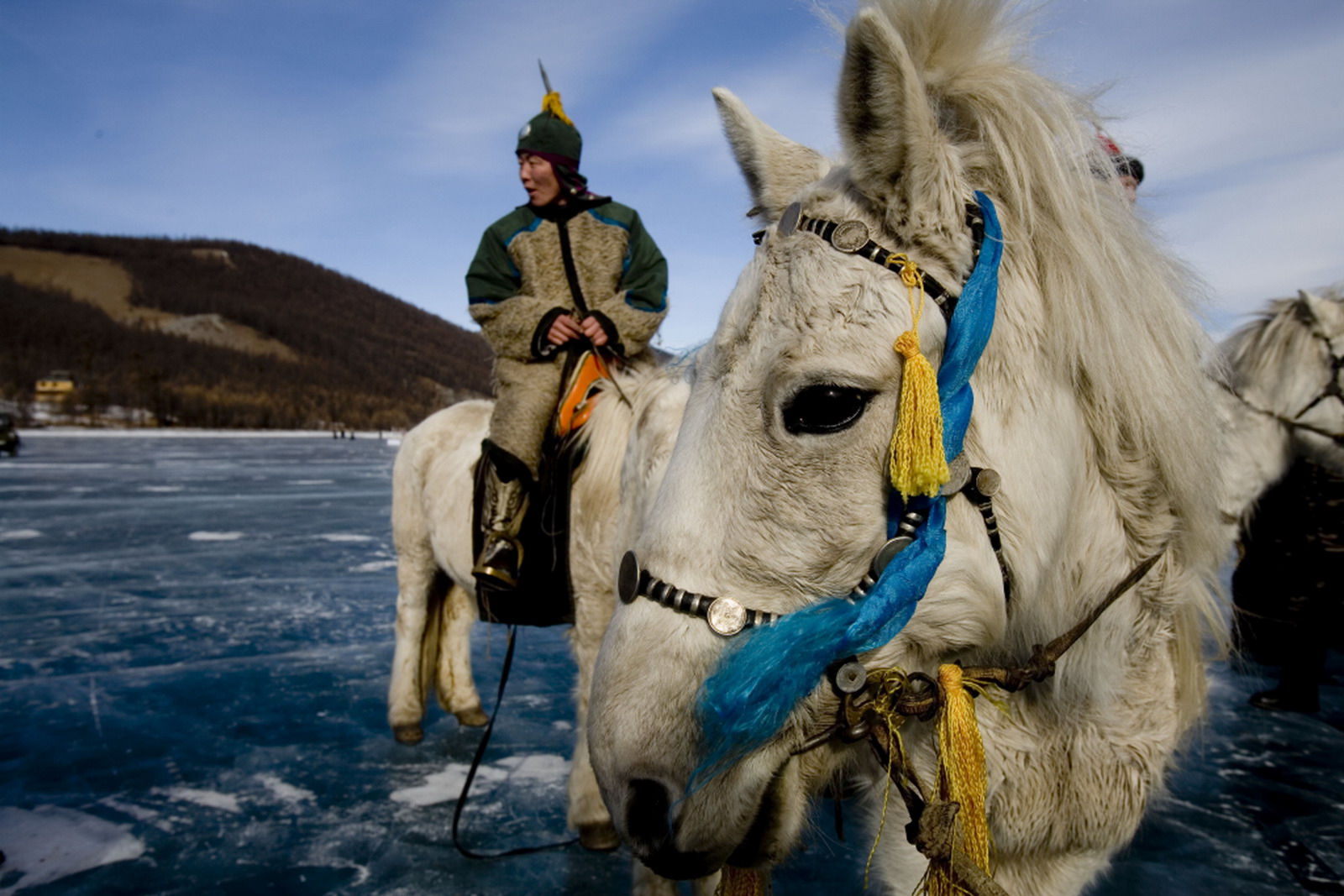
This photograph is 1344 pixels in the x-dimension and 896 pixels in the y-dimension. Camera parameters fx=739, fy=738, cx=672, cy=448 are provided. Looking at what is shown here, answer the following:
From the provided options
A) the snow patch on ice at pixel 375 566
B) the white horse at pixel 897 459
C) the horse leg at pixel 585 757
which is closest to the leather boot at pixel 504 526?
the horse leg at pixel 585 757

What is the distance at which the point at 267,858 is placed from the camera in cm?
313

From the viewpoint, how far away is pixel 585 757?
10.1 feet

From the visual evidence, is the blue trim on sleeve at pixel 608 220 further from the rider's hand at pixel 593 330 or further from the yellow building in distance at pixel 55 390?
the yellow building in distance at pixel 55 390

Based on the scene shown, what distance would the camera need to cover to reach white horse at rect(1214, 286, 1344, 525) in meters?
4.07

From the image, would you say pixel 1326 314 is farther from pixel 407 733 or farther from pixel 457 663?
pixel 407 733

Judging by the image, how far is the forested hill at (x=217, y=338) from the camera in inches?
2781

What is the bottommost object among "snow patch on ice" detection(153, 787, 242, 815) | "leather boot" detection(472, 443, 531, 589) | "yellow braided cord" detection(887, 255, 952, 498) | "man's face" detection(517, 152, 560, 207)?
"snow patch on ice" detection(153, 787, 242, 815)

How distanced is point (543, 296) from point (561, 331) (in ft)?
0.88

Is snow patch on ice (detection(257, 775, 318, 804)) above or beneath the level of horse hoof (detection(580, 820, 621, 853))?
beneath

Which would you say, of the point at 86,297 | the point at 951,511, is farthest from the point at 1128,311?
the point at 86,297

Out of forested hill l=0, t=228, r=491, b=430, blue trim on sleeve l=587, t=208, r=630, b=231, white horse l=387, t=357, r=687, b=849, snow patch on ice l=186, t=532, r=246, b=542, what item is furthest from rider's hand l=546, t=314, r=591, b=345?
forested hill l=0, t=228, r=491, b=430

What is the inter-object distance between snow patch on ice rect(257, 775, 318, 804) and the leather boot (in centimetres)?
147

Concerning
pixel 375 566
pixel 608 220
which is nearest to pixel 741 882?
pixel 608 220

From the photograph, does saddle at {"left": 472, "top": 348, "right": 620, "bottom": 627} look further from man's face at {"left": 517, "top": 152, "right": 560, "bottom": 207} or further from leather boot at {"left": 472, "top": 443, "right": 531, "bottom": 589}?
man's face at {"left": 517, "top": 152, "right": 560, "bottom": 207}
